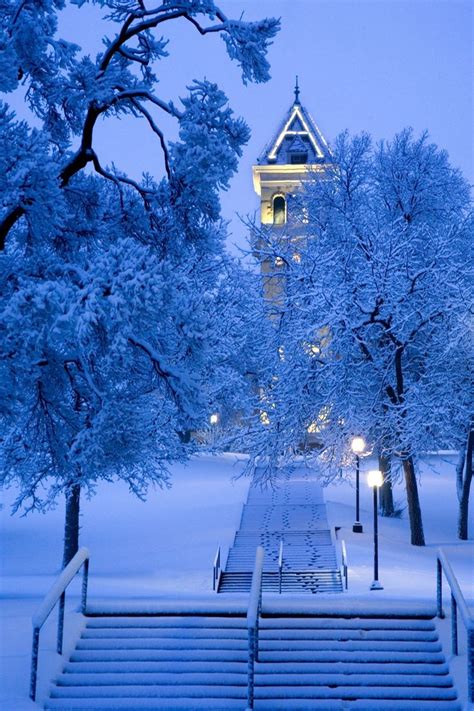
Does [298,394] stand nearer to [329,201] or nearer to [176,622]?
[329,201]

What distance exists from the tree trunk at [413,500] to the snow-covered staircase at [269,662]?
1037 centimetres

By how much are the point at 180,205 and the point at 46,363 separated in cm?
319

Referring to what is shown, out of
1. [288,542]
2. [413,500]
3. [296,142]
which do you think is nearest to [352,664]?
[413,500]

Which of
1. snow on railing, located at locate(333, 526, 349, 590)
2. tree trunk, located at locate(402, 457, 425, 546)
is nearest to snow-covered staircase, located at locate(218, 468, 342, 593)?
snow on railing, located at locate(333, 526, 349, 590)

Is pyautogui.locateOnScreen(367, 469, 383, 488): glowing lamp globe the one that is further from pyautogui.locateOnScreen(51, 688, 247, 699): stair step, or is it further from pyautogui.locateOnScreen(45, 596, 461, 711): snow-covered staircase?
pyautogui.locateOnScreen(51, 688, 247, 699): stair step

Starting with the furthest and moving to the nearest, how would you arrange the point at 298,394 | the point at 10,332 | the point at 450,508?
the point at 450,508 < the point at 298,394 < the point at 10,332

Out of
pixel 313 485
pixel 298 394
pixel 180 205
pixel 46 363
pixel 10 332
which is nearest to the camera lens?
pixel 10 332

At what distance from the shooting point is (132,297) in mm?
8883

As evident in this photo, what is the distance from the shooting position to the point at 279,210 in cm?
5191

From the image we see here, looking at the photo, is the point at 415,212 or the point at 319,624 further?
the point at 415,212

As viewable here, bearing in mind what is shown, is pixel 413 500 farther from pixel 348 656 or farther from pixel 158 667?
pixel 158 667

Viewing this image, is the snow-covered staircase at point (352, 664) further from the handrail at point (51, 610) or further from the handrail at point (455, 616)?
the handrail at point (51, 610)

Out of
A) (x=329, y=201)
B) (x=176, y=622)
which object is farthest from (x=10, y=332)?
(x=329, y=201)

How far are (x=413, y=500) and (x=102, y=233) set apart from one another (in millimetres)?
10638
